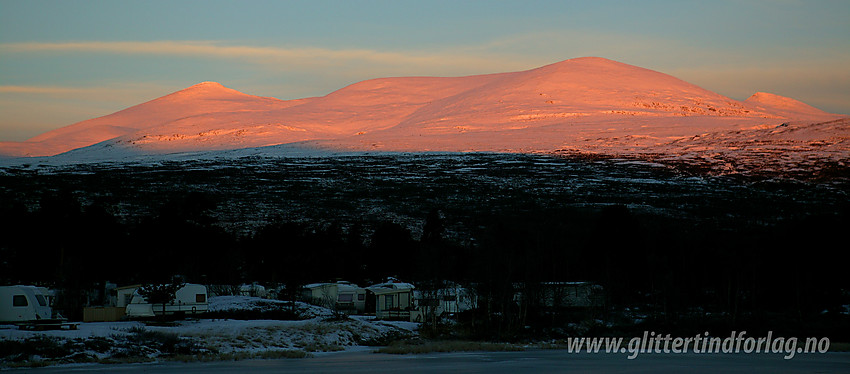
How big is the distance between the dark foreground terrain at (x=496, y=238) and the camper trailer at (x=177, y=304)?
4.34 feet

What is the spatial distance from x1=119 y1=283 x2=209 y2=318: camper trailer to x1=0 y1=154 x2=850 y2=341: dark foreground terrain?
1.32 meters

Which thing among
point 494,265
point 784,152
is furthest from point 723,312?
point 784,152

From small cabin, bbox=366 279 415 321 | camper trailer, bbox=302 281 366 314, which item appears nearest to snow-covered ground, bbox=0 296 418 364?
small cabin, bbox=366 279 415 321

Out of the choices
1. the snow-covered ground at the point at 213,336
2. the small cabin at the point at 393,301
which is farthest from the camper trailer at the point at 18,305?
the small cabin at the point at 393,301

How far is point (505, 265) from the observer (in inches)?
2057

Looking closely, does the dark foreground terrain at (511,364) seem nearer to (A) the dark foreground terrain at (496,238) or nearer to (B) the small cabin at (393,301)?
(A) the dark foreground terrain at (496,238)

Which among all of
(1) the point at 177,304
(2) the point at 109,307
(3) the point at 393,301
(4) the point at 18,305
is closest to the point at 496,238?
(3) the point at 393,301

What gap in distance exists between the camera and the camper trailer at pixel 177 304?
44.2 m

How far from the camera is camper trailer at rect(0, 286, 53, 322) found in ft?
125

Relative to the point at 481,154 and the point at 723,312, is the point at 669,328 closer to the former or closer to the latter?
the point at 723,312

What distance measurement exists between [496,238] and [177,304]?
33.6 m

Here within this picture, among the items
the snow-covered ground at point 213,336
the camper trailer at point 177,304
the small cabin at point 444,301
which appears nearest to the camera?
the snow-covered ground at point 213,336

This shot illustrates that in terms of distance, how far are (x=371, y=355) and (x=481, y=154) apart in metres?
129

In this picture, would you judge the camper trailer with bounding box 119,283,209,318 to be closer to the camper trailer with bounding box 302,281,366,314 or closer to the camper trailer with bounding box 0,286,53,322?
the camper trailer with bounding box 0,286,53,322
